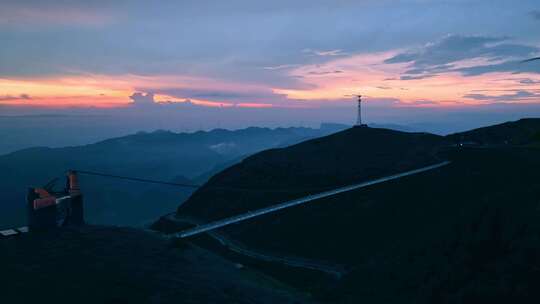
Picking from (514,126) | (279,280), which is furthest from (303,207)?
(514,126)

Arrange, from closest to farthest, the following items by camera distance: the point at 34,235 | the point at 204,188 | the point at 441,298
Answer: the point at 441,298 < the point at 34,235 < the point at 204,188

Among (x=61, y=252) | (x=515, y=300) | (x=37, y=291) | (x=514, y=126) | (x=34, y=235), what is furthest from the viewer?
(x=514, y=126)

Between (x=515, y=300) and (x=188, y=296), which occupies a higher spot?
(x=515, y=300)

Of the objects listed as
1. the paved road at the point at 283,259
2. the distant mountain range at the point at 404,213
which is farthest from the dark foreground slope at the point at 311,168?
the paved road at the point at 283,259

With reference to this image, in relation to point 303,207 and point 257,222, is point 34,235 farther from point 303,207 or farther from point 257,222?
point 303,207

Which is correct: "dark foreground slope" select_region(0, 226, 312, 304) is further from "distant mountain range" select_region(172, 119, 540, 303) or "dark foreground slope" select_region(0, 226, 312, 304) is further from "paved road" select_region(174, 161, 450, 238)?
"paved road" select_region(174, 161, 450, 238)

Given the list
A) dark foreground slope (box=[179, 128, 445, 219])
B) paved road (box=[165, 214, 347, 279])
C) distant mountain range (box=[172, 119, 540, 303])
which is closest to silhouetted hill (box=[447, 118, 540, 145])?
distant mountain range (box=[172, 119, 540, 303])

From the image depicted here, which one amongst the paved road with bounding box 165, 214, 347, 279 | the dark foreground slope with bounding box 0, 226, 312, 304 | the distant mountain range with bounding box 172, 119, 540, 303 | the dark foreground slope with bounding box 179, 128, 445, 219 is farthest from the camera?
the dark foreground slope with bounding box 179, 128, 445, 219
